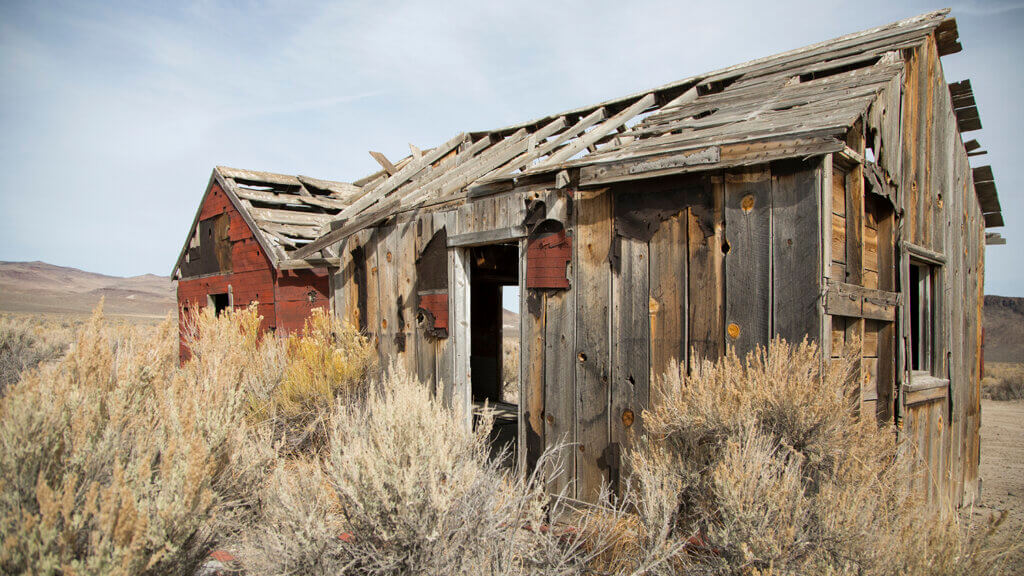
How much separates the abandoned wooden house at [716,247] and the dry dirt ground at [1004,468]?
0.39m

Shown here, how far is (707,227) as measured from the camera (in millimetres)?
3920

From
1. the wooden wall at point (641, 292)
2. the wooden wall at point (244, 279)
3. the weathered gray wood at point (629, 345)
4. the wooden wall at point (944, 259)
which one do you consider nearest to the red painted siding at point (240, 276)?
the wooden wall at point (244, 279)

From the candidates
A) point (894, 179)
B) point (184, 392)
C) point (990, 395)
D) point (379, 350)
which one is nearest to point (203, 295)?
point (379, 350)

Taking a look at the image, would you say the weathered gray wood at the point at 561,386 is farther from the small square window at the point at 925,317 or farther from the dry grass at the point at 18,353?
the dry grass at the point at 18,353

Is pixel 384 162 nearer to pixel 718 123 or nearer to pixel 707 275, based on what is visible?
pixel 718 123

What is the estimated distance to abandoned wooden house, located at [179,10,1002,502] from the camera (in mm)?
3713

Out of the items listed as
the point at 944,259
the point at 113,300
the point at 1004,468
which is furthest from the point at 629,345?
the point at 113,300

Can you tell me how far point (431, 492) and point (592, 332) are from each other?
197 centimetres

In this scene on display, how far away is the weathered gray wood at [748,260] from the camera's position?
12.1 ft

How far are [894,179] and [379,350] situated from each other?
5.07 metres

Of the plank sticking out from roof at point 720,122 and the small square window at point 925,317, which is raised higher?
the plank sticking out from roof at point 720,122

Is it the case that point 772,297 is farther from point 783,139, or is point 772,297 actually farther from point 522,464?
point 522,464

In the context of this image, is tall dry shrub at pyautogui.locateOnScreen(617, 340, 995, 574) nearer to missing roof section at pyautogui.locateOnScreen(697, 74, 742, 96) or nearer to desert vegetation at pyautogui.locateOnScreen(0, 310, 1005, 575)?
desert vegetation at pyautogui.locateOnScreen(0, 310, 1005, 575)

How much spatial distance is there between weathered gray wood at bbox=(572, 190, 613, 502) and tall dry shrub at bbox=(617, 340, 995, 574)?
62 cm
